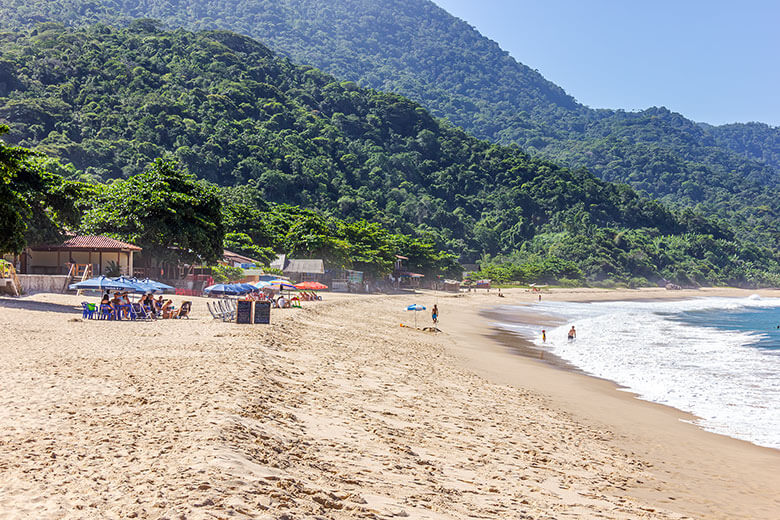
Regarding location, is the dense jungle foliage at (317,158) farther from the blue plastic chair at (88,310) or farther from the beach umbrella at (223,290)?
the blue plastic chair at (88,310)

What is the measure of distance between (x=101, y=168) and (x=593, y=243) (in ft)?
335

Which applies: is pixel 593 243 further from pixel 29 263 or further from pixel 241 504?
pixel 241 504

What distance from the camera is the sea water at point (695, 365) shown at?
14.2 meters

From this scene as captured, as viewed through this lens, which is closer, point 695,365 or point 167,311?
point 695,365

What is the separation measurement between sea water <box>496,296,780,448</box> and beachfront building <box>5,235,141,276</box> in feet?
79.3

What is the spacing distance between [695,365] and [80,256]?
33644mm

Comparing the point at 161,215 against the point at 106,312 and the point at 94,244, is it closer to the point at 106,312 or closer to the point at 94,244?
the point at 94,244

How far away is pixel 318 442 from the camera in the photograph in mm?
7684

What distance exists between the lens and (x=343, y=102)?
174 m

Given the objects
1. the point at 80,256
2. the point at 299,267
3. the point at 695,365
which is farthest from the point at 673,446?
the point at 299,267

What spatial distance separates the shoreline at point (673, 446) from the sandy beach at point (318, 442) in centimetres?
5

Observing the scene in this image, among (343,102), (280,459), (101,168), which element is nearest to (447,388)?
(280,459)

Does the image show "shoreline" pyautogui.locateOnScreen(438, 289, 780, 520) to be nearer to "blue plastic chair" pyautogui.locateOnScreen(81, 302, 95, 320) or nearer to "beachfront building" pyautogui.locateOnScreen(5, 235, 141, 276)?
"blue plastic chair" pyautogui.locateOnScreen(81, 302, 95, 320)

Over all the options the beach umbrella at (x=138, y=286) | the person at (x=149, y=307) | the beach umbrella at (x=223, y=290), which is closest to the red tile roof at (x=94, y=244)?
the beach umbrella at (x=138, y=286)
